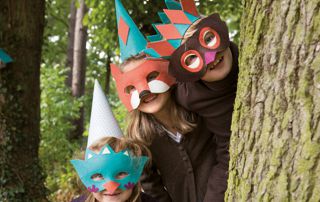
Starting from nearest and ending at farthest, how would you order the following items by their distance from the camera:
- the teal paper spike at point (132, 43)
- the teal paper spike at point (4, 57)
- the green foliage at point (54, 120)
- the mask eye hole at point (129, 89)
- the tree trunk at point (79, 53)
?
1. the mask eye hole at point (129, 89)
2. the teal paper spike at point (132, 43)
3. the teal paper spike at point (4, 57)
4. the green foliage at point (54, 120)
5. the tree trunk at point (79, 53)

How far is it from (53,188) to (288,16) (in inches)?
252

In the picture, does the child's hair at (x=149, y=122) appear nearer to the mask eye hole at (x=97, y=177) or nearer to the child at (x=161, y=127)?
the child at (x=161, y=127)

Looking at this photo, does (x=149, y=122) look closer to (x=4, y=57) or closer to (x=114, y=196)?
(x=114, y=196)

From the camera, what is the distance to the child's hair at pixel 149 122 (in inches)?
85.7

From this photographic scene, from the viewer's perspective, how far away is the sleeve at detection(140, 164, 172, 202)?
2.43 metres

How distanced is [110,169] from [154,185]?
392mm

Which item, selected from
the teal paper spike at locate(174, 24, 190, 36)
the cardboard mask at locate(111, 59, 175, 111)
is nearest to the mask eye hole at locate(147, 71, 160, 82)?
the cardboard mask at locate(111, 59, 175, 111)

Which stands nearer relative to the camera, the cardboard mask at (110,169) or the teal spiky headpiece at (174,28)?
the teal spiky headpiece at (174,28)

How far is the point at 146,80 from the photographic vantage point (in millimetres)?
2057

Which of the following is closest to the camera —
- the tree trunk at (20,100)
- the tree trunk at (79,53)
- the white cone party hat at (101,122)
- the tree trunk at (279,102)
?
the tree trunk at (279,102)

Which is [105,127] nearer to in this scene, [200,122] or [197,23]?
[200,122]

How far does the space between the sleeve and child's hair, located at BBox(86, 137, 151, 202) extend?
8 cm

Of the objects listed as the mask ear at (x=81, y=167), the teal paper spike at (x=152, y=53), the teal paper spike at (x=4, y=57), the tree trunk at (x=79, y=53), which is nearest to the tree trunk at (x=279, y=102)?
the teal paper spike at (x=152, y=53)

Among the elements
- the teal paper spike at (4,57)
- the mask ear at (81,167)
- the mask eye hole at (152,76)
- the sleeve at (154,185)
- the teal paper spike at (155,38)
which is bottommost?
the sleeve at (154,185)
